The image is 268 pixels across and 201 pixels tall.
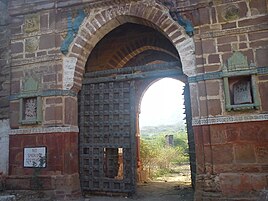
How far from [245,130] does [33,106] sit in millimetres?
3986

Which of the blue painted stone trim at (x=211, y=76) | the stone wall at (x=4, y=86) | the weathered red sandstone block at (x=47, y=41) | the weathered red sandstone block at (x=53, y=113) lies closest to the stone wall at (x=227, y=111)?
the blue painted stone trim at (x=211, y=76)

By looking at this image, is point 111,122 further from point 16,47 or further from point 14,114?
point 16,47

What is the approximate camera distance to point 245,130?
181 inches

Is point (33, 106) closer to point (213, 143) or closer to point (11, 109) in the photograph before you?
point (11, 109)

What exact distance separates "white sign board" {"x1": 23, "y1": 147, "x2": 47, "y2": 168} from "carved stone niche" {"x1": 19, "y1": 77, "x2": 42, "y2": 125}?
0.54 metres

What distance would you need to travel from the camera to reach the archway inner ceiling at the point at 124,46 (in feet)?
24.8

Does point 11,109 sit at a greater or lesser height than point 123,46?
lesser

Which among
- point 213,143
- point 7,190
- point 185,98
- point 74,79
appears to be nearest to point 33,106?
point 74,79

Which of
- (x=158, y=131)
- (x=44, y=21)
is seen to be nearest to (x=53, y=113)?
(x=44, y=21)

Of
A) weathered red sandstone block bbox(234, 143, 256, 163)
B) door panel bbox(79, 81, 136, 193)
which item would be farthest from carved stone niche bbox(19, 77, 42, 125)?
weathered red sandstone block bbox(234, 143, 256, 163)

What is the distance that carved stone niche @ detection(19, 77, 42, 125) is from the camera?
5.61m

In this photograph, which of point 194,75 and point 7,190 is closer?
point 194,75

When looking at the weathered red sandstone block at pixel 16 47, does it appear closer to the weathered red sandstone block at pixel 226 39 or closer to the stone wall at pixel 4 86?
the stone wall at pixel 4 86

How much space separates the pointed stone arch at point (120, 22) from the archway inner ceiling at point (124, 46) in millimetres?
1593
